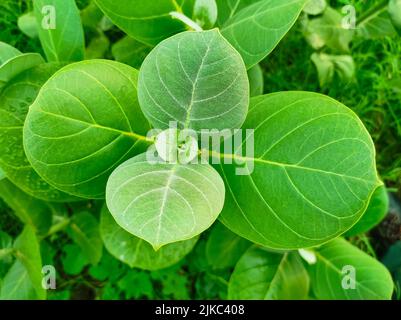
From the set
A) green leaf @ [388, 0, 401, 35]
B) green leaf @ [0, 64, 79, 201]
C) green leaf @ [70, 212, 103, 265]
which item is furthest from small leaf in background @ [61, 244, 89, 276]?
green leaf @ [388, 0, 401, 35]

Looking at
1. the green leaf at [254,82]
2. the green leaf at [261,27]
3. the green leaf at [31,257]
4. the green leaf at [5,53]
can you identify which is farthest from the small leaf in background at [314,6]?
the green leaf at [31,257]

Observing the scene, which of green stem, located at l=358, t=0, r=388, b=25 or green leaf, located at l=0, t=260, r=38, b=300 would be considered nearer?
green leaf, located at l=0, t=260, r=38, b=300

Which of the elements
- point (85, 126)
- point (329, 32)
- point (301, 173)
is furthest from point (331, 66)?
point (85, 126)

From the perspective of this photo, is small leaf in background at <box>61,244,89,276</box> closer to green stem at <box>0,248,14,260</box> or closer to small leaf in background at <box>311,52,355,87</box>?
green stem at <box>0,248,14,260</box>

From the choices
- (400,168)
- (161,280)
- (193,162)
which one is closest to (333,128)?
(193,162)

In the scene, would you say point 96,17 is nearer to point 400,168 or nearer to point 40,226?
point 40,226

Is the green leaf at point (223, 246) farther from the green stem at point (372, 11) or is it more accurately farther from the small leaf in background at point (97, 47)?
the green stem at point (372, 11)

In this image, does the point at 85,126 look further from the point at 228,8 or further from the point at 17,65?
the point at 228,8
